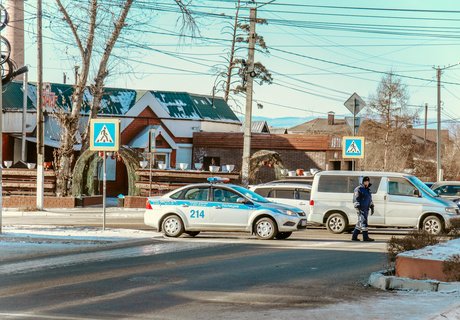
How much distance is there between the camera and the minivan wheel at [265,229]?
22594mm

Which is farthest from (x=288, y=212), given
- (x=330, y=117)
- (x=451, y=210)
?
(x=330, y=117)

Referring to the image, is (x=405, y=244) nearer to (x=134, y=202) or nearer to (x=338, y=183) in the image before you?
(x=338, y=183)

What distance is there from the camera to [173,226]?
23.1 m

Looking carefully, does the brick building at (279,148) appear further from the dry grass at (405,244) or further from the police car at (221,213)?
the dry grass at (405,244)

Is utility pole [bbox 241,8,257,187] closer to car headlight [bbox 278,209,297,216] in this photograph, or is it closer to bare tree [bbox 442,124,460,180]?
car headlight [bbox 278,209,297,216]

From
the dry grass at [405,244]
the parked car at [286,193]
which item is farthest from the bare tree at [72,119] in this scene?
the dry grass at [405,244]

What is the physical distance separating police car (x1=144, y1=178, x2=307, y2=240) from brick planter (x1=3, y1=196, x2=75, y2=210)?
53.7 feet

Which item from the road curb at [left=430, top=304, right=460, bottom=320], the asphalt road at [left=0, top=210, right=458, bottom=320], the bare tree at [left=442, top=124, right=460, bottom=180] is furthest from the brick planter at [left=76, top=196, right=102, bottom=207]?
the bare tree at [left=442, top=124, right=460, bottom=180]

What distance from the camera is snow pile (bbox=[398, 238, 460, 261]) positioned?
1309cm

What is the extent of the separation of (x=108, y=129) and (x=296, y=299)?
12149 mm

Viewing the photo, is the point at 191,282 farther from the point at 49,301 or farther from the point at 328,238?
the point at 328,238

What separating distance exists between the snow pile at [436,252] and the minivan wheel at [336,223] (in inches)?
444

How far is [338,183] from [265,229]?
17.0 feet

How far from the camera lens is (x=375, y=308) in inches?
430
